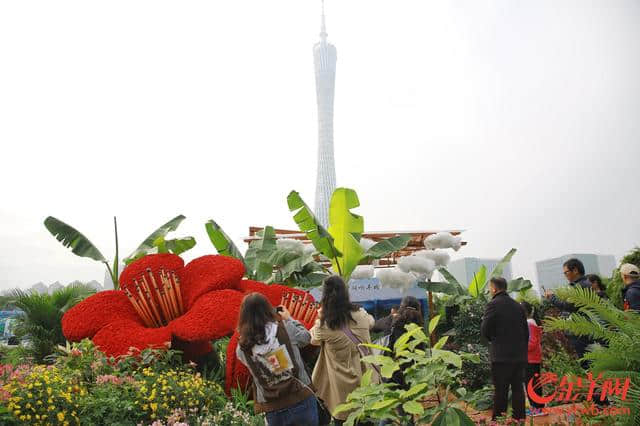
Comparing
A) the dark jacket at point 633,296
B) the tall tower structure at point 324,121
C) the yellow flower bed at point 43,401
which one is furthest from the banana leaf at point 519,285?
the tall tower structure at point 324,121

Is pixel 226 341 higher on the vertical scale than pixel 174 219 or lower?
lower

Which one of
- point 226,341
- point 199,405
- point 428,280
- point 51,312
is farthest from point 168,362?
point 428,280

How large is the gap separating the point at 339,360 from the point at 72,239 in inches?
241

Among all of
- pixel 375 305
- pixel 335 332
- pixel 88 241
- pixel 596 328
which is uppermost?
pixel 88 241

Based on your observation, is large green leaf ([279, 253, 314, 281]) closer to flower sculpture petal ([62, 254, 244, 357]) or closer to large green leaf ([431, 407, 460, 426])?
flower sculpture petal ([62, 254, 244, 357])

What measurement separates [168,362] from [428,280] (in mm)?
7092

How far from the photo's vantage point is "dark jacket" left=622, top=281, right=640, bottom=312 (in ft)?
15.2

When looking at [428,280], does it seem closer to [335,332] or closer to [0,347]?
[335,332]

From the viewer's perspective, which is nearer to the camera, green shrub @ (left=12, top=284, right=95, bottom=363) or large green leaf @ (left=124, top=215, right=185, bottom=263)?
green shrub @ (left=12, top=284, right=95, bottom=363)

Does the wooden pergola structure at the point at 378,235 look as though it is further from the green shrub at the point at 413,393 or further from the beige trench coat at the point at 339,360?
the green shrub at the point at 413,393

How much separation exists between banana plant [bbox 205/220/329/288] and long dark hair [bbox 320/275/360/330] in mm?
3889

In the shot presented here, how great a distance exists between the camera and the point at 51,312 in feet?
25.9

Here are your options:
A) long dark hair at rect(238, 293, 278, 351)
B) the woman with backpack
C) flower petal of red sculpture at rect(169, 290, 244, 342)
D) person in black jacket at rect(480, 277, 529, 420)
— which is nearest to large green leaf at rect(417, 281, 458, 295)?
person in black jacket at rect(480, 277, 529, 420)

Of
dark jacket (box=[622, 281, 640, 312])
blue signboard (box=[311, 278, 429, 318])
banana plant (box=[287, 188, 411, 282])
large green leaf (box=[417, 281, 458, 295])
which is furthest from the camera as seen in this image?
blue signboard (box=[311, 278, 429, 318])
